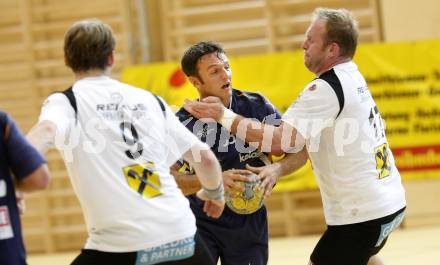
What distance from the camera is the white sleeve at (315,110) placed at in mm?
4219

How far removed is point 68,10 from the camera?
10.8 meters

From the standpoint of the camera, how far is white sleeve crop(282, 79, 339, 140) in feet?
13.8

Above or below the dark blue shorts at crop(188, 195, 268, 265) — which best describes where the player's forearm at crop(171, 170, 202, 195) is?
above

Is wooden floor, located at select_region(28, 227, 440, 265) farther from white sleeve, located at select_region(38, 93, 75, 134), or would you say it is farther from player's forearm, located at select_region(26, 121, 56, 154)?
player's forearm, located at select_region(26, 121, 56, 154)

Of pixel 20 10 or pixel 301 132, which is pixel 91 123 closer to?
pixel 301 132

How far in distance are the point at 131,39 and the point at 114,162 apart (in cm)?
731

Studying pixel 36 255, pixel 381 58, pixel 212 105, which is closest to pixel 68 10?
pixel 36 255

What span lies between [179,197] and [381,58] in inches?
258

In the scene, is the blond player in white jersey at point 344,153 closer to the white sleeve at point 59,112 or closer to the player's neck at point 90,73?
the player's neck at point 90,73

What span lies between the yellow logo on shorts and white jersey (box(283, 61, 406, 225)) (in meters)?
1.22

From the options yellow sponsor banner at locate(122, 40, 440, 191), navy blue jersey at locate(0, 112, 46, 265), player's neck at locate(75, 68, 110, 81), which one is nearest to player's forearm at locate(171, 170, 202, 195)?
player's neck at locate(75, 68, 110, 81)

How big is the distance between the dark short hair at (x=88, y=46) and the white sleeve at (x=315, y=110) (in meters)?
1.34

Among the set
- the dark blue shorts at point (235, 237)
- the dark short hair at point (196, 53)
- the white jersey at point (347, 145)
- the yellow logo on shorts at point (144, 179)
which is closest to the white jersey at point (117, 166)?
the yellow logo on shorts at point (144, 179)

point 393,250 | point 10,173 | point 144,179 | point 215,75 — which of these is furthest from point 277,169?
point 393,250
